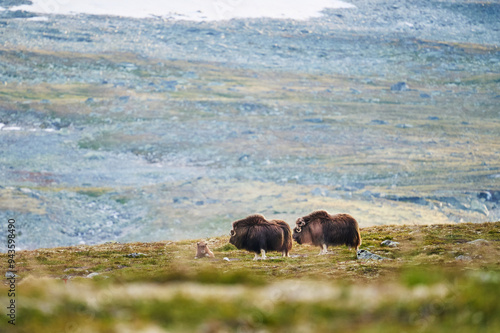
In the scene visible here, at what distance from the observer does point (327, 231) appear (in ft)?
79.3

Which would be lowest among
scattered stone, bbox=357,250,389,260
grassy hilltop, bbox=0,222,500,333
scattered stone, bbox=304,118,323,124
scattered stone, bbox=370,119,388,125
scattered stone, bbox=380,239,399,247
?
scattered stone, bbox=370,119,388,125

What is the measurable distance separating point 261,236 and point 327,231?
2.70m

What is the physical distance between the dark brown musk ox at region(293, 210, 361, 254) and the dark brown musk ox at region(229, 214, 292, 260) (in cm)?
64

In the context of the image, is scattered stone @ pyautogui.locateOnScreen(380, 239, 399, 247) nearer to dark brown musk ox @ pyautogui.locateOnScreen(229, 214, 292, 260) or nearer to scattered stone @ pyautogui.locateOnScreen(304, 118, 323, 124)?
dark brown musk ox @ pyautogui.locateOnScreen(229, 214, 292, 260)

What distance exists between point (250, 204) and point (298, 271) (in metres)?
57.8

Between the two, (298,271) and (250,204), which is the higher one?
(298,271)

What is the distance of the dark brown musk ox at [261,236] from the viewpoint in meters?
24.0

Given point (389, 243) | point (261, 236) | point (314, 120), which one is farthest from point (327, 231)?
point (314, 120)

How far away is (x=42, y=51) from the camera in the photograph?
16112 cm

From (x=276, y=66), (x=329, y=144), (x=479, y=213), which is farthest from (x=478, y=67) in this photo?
(x=479, y=213)

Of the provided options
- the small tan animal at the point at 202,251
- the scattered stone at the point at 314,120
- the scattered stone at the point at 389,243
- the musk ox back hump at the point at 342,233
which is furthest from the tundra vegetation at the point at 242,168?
the scattered stone at the point at 314,120

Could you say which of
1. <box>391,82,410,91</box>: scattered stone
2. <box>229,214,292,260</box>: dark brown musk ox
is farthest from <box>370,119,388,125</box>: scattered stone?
<box>229,214,292,260</box>: dark brown musk ox

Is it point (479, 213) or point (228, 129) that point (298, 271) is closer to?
point (479, 213)

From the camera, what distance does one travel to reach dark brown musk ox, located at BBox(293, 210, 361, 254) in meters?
24.1
